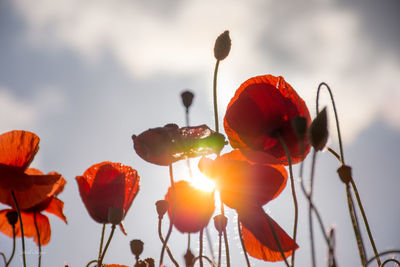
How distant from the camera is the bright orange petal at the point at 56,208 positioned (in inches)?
43.1

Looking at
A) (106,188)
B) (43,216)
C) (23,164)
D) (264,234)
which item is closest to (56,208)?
(43,216)

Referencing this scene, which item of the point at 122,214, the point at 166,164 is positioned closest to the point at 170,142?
the point at 166,164

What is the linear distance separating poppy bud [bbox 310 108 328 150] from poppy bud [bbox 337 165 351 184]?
0.07 m

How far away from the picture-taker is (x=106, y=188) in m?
0.87

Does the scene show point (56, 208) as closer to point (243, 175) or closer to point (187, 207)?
point (187, 207)

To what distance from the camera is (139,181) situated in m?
0.91

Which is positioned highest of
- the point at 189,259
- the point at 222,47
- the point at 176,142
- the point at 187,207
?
the point at 222,47

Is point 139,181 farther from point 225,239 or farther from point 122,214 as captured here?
point 225,239

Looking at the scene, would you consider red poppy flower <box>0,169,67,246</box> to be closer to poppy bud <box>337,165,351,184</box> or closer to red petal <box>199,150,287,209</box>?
red petal <box>199,150,287,209</box>

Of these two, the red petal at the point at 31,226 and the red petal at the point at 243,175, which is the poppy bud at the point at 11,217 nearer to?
the red petal at the point at 31,226

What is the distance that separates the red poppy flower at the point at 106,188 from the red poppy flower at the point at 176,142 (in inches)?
7.2

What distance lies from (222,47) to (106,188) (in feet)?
1.34

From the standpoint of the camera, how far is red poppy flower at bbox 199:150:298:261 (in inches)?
26.9

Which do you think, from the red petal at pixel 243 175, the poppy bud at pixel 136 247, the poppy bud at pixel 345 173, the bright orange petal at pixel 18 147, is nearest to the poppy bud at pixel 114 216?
the poppy bud at pixel 136 247
